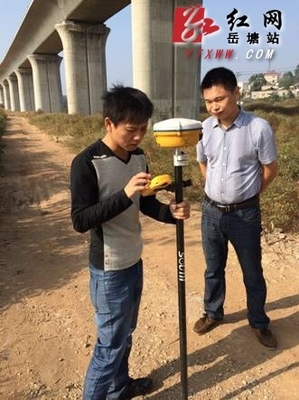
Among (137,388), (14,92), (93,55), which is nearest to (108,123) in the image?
(137,388)

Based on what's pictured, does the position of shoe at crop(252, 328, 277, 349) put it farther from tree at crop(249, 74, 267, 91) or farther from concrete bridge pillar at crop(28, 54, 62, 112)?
tree at crop(249, 74, 267, 91)

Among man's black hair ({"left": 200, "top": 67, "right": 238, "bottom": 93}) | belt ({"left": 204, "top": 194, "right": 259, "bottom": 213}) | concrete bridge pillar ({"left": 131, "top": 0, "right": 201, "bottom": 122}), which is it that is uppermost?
concrete bridge pillar ({"left": 131, "top": 0, "right": 201, "bottom": 122})

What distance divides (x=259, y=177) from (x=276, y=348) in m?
1.31

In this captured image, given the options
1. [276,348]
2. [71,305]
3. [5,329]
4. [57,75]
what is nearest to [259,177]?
[276,348]

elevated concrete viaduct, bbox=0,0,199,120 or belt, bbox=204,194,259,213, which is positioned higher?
elevated concrete viaduct, bbox=0,0,199,120

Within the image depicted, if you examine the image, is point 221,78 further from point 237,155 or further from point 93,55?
point 93,55

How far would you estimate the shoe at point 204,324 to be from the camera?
319cm

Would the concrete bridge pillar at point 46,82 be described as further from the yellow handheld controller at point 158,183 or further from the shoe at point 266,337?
the yellow handheld controller at point 158,183

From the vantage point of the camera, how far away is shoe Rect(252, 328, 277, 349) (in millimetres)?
2994

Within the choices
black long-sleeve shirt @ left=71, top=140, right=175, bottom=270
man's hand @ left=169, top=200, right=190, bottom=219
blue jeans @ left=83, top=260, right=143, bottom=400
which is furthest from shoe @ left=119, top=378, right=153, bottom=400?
man's hand @ left=169, top=200, right=190, bottom=219

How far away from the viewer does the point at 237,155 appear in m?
2.71

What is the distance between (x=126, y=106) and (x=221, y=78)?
1.02 meters

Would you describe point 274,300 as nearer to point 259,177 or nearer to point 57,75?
point 259,177

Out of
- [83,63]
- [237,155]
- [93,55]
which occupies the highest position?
[93,55]
